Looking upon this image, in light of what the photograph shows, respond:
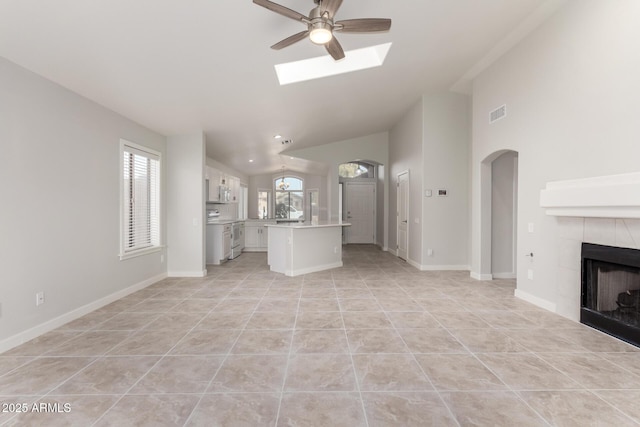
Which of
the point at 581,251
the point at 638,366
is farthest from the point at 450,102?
the point at 638,366

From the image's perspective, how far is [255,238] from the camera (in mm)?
8859

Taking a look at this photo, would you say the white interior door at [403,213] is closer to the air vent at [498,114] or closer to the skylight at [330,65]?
the air vent at [498,114]

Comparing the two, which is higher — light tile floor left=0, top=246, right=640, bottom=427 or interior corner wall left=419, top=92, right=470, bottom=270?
interior corner wall left=419, top=92, right=470, bottom=270

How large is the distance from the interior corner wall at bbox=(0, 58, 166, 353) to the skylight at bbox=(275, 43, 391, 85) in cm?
245

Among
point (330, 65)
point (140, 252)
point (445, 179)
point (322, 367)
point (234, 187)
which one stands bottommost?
point (322, 367)

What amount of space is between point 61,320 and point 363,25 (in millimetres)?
4203

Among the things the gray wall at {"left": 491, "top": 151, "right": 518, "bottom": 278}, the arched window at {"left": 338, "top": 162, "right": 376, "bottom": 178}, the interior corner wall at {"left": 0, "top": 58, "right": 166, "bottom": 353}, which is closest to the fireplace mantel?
the gray wall at {"left": 491, "top": 151, "right": 518, "bottom": 278}

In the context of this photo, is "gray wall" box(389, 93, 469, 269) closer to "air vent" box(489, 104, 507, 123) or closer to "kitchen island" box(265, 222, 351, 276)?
"air vent" box(489, 104, 507, 123)

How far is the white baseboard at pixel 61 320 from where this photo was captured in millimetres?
2637

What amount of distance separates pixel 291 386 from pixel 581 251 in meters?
3.26

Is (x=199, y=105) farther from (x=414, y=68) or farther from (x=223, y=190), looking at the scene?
(x=223, y=190)

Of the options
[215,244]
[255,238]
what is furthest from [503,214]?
[255,238]

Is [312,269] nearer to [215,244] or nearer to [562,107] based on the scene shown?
[215,244]

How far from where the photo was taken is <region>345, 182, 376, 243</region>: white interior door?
10523 millimetres
